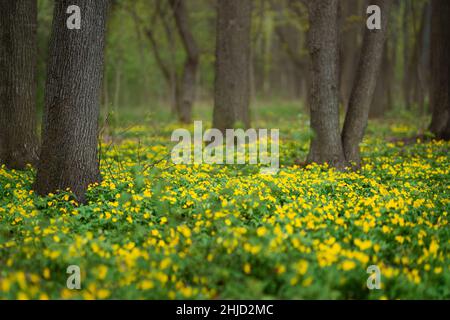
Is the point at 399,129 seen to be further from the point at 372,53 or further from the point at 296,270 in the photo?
the point at 296,270

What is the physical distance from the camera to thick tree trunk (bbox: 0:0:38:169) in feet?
26.4

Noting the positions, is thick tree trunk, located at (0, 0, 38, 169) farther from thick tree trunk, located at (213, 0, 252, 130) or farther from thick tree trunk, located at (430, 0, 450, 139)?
thick tree trunk, located at (430, 0, 450, 139)

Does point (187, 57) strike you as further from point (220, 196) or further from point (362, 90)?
point (220, 196)

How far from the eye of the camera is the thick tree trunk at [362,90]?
27.3 ft

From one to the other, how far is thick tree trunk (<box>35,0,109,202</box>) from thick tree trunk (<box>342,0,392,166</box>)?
476 centimetres

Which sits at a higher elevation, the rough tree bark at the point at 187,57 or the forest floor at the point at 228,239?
the rough tree bark at the point at 187,57

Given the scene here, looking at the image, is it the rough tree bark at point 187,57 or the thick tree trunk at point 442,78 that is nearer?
the thick tree trunk at point 442,78

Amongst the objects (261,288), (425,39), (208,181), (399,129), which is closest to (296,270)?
(261,288)

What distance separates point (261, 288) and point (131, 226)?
80.1 inches

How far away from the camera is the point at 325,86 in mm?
8219

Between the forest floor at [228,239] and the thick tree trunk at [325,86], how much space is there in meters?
1.09

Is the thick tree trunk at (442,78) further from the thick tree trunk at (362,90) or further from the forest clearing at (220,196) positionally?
the thick tree trunk at (362,90)

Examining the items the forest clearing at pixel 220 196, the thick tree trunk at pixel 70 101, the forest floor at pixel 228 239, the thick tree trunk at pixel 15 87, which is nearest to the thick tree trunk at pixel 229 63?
the forest clearing at pixel 220 196

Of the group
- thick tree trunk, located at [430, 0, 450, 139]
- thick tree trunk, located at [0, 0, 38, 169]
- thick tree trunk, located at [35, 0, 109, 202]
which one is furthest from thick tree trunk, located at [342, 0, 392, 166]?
thick tree trunk, located at [0, 0, 38, 169]
